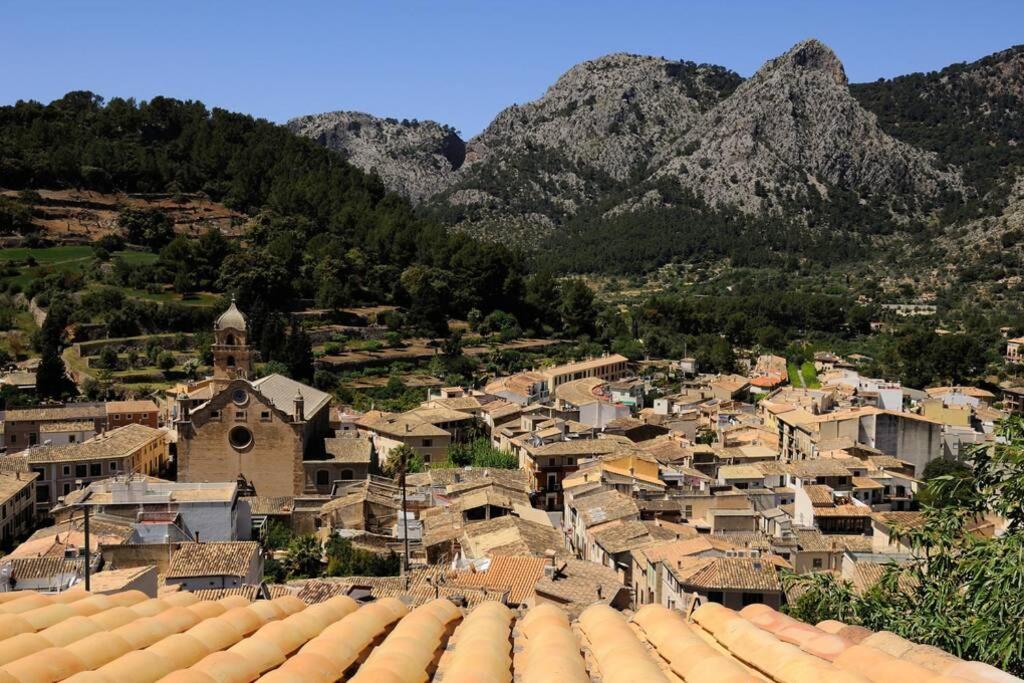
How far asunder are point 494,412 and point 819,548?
2158cm

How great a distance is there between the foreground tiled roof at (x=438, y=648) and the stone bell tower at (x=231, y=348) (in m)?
27.5

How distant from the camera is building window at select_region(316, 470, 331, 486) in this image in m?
32.9

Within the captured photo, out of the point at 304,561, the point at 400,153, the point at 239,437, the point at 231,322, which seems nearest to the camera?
the point at 304,561

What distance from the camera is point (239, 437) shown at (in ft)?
107

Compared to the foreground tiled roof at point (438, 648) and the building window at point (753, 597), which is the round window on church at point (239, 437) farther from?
the foreground tiled roof at point (438, 648)

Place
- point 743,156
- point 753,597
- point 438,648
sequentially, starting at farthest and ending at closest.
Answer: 1. point 743,156
2. point 753,597
3. point 438,648

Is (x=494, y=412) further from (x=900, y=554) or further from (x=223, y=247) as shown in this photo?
(x=223, y=247)

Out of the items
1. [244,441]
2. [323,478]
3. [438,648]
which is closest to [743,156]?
[323,478]

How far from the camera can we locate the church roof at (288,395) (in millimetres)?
35312

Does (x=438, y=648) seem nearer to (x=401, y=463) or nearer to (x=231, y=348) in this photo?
(x=231, y=348)

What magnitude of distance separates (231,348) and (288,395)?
3139 mm

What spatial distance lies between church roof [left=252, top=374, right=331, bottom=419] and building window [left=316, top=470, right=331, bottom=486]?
7.77 ft

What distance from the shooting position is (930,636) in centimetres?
870

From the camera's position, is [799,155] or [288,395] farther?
[799,155]
